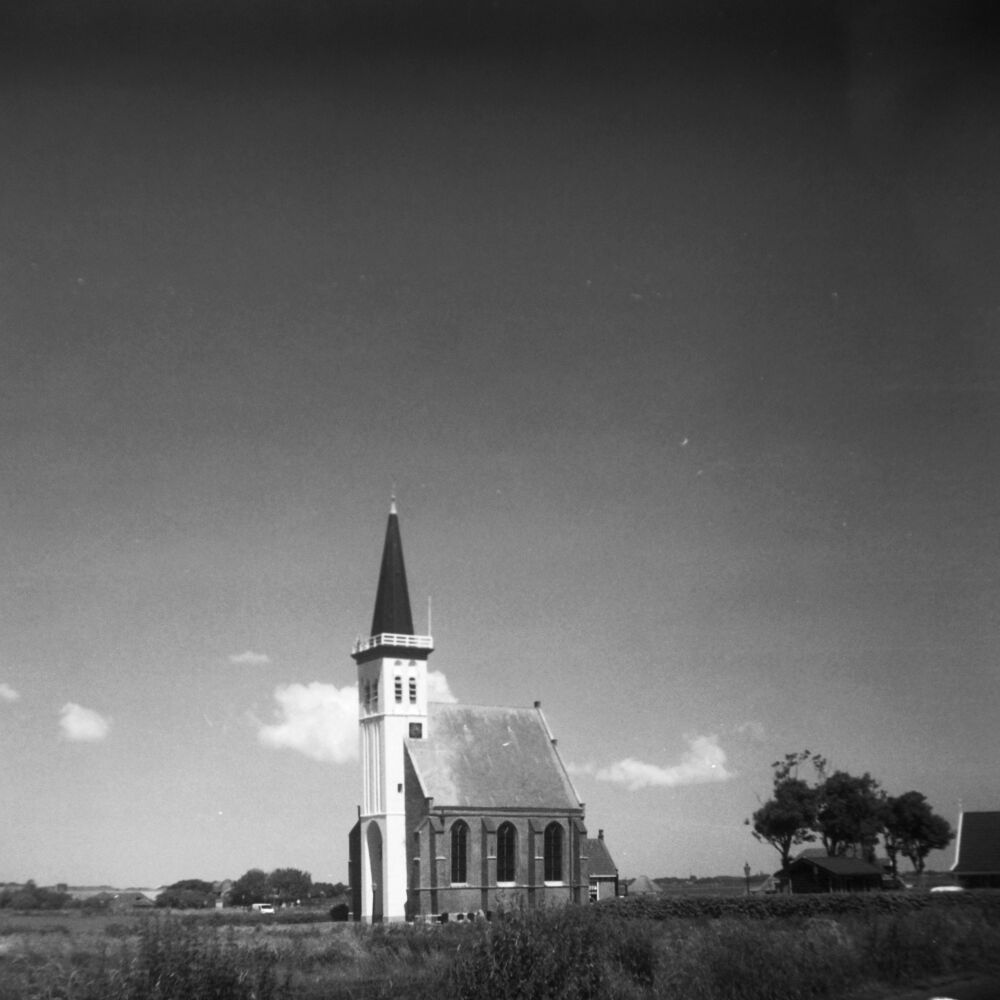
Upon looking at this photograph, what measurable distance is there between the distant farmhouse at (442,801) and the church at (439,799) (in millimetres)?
59

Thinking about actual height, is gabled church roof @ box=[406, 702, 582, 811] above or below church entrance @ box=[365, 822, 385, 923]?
above

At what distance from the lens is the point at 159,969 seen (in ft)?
73.3

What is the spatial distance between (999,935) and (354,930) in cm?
2018

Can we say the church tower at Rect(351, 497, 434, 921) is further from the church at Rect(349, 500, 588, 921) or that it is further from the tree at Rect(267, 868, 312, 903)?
the tree at Rect(267, 868, 312, 903)

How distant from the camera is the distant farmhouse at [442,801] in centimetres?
6631

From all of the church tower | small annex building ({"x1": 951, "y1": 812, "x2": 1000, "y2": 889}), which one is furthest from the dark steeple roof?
small annex building ({"x1": 951, "y1": 812, "x2": 1000, "y2": 889})

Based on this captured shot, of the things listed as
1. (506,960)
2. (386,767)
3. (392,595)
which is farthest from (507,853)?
(506,960)

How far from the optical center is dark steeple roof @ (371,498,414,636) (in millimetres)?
71500

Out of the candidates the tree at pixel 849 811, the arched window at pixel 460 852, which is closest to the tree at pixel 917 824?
the tree at pixel 849 811

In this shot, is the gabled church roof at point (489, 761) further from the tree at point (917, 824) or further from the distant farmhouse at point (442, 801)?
the tree at point (917, 824)

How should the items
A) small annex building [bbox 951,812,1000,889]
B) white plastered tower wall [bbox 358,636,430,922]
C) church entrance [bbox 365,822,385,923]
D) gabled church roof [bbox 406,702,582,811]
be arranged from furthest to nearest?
gabled church roof [bbox 406,702,582,811] → church entrance [bbox 365,822,385,923] → white plastered tower wall [bbox 358,636,430,922] → small annex building [bbox 951,812,1000,889]

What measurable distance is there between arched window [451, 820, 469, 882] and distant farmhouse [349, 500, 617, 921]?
0.05 meters

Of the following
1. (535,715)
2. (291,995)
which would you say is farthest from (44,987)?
(535,715)

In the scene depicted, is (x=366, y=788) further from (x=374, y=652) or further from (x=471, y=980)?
(x=471, y=980)
